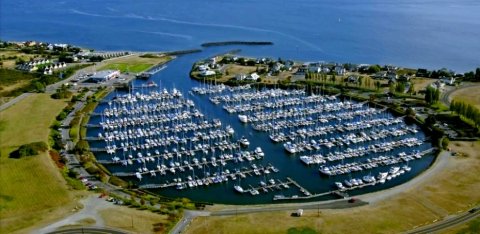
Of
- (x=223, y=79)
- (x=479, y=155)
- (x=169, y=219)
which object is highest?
(x=223, y=79)

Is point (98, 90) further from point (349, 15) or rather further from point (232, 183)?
point (349, 15)

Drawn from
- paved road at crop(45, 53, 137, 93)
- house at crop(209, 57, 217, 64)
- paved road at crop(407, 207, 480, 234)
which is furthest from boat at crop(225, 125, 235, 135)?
house at crop(209, 57, 217, 64)

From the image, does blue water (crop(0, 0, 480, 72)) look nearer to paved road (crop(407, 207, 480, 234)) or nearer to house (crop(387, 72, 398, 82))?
house (crop(387, 72, 398, 82))

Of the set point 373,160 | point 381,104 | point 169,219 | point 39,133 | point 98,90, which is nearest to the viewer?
point 169,219

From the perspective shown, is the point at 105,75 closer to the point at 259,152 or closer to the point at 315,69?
the point at 315,69

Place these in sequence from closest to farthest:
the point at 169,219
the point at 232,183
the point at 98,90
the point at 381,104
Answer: the point at 169,219, the point at 232,183, the point at 381,104, the point at 98,90

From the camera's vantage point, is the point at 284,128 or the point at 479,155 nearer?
the point at 479,155

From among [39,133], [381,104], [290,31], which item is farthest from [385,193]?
[290,31]
